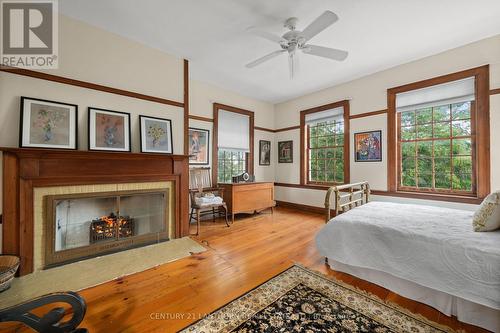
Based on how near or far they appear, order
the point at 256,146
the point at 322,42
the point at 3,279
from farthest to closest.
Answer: the point at 256,146, the point at 322,42, the point at 3,279

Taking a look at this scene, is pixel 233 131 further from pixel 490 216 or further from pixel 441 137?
pixel 490 216

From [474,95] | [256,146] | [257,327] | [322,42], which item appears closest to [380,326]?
[257,327]

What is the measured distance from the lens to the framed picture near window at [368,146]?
3.88 m

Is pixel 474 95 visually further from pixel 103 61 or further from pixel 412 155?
pixel 103 61

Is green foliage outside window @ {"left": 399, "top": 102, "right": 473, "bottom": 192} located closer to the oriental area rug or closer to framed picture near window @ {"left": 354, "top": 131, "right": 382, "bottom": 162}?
framed picture near window @ {"left": 354, "top": 131, "right": 382, "bottom": 162}

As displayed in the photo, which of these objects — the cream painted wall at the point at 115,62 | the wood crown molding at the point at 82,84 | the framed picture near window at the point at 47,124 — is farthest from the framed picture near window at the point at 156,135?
the framed picture near window at the point at 47,124

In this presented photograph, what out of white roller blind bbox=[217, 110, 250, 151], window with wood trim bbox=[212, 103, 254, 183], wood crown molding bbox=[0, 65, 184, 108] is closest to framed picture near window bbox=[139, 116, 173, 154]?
wood crown molding bbox=[0, 65, 184, 108]

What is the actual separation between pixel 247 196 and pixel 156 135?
7.04ft

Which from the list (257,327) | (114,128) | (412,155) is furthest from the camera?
(412,155)

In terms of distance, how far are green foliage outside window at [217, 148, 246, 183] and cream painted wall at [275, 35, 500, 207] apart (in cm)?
122

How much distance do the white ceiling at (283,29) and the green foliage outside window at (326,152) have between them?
1.44 m

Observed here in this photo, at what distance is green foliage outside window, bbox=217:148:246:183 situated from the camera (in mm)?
4738

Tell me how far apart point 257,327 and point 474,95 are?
420 centimetres

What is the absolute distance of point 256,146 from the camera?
542 centimetres
